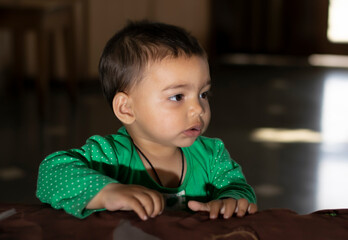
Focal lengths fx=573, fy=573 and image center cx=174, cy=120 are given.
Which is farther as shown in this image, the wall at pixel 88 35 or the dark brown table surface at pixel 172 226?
the wall at pixel 88 35

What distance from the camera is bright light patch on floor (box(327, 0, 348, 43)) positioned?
6.15 metres

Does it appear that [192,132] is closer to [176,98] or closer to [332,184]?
[176,98]

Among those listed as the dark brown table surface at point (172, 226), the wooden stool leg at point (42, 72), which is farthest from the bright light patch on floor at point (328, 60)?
the dark brown table surface at point (172, 226)

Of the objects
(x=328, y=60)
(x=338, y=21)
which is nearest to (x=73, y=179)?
(x=328, y=60)

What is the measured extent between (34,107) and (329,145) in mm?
1957

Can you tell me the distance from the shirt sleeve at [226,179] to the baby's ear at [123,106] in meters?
0.16

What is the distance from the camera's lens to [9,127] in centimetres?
328

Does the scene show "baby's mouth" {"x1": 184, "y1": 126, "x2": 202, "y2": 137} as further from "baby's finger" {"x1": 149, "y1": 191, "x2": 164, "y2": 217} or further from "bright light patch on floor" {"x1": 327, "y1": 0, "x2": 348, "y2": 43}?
"bright light patch on floor" {"x1": 327, "y1": 0, "x2": 348, "y2": 43}

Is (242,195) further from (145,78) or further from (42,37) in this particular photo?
(42,37)

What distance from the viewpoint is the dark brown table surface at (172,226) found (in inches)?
24.6

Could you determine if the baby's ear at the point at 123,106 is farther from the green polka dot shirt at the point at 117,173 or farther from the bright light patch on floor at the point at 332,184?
the bright light patch on floor at the point at 332,184

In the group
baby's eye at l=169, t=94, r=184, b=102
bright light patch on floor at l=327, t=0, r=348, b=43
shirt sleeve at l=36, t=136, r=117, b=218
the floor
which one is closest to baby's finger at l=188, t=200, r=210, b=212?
shirt sleeve at l=36, t=136, r=117, b=218

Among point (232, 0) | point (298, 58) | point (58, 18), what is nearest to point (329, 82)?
point (298, 58)

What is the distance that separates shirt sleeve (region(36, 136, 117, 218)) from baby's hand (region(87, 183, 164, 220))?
0.05 feet
